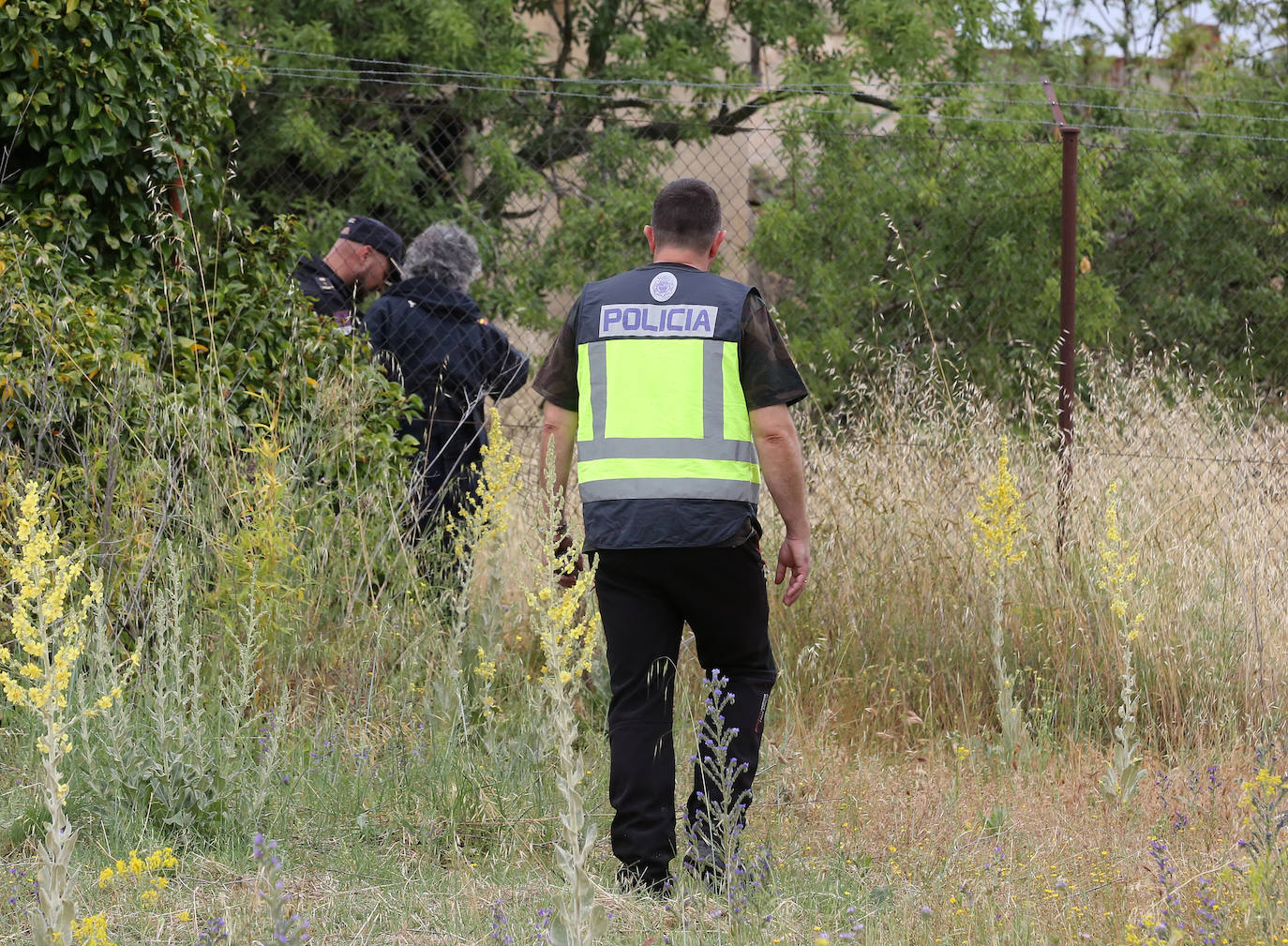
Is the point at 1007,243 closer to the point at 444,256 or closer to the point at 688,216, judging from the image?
the point at 444,256

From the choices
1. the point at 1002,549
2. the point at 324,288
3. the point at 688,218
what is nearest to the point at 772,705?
the point at 1002,549

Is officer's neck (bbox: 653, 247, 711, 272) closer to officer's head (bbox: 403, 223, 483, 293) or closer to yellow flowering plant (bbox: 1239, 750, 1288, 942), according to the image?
yellow flowering plant (bbox: 1239, 750, 1288, 942)

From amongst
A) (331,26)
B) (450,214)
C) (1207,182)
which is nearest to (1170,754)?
(1207,182)

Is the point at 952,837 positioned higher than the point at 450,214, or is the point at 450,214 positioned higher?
the point at 450,214

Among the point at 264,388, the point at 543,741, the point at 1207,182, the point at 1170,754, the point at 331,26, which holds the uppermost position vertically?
the point at 331,26

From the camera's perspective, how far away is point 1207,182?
10742 mm

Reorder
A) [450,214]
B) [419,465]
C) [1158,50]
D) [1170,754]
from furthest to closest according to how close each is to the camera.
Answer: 1. [1158,50]
2. [450,214]
3. [419,465]
4. [1170,754]

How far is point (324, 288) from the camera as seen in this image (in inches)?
239

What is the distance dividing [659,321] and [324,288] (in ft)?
10.2

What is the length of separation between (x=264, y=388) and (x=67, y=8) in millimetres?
1628

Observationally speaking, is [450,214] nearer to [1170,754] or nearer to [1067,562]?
[1067,562]

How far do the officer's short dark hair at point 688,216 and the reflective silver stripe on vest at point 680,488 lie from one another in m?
0.65

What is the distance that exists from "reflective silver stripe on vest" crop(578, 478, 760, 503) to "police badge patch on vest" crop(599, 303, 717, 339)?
0.38m

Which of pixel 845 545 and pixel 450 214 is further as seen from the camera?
pixel 450 214
